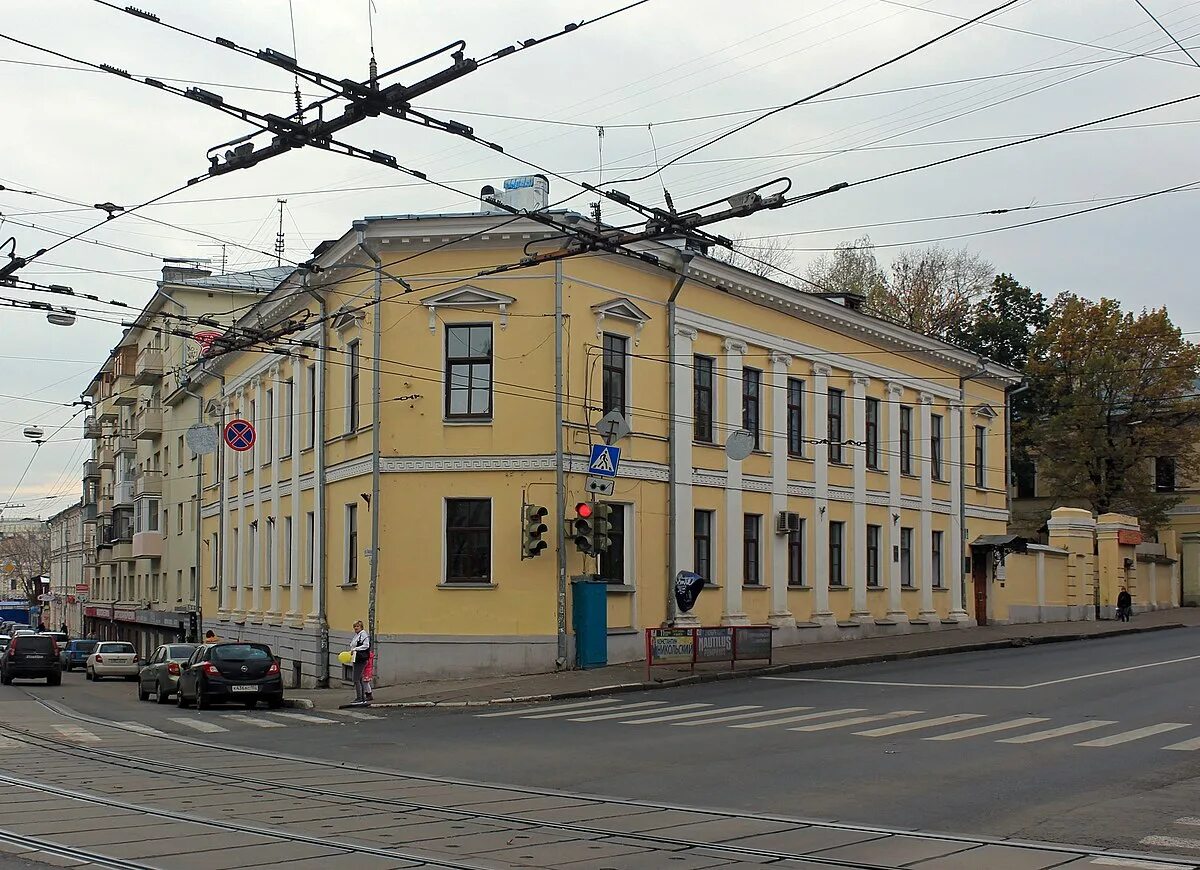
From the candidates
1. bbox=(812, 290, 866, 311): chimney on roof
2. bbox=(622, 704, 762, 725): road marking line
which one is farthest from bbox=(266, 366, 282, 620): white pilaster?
bbox=(622, 704, 762, 725): road marking line

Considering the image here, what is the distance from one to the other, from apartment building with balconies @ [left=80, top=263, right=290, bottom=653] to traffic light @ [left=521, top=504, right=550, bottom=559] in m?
21.1

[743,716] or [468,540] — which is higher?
[468,540]

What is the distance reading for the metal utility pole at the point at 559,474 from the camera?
92.3 feet

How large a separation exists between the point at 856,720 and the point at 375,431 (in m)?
13.9

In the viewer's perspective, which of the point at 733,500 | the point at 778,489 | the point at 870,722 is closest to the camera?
the point at 870,722

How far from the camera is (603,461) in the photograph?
2869 cm

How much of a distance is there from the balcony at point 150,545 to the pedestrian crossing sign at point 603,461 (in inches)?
1427

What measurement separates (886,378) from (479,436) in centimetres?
1689

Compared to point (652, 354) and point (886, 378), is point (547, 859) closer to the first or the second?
point (652, 354)

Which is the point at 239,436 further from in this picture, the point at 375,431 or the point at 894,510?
the point at 894,510

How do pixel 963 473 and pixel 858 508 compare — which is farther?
pixel 963 473

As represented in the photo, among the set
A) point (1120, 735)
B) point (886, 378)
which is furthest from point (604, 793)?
point (886, 378)

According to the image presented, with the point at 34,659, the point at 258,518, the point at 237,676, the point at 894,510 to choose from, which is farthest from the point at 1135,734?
the point at 34,659

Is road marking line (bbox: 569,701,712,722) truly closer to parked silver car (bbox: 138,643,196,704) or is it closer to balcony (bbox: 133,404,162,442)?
parked silver car (bbox: 138,643,196,704)
